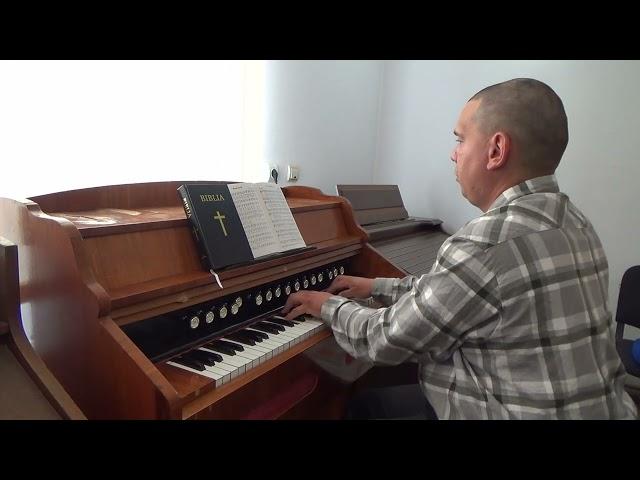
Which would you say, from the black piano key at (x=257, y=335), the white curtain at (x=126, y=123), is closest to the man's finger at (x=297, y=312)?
the black piano key at (x=257, y=335)

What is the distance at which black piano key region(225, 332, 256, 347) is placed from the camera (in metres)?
1.17

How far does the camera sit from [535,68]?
9.07ft

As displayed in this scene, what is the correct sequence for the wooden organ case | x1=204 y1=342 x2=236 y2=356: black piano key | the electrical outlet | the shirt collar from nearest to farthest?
1. the wooden organ case
2. the shirt collar
3. x1=204 y1=342 x2=236 y2=356: black piano key
4. the electrical outlet

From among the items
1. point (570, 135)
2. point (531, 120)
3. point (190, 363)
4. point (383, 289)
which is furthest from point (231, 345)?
point (570, 135)

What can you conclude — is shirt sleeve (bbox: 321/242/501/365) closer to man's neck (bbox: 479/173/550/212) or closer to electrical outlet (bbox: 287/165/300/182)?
man's neck (bbox: 479/173/550/212)

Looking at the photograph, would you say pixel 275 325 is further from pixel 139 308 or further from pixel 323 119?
pixel 323 119

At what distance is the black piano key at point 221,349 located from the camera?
1097 millimetres

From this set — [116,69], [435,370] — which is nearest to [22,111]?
[116,69]

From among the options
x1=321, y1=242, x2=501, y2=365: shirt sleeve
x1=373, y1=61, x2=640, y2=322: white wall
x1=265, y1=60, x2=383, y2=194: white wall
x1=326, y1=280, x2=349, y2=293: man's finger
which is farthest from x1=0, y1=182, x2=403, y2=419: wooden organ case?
x1=373, y1=61, x2=640, y2=322: white wall

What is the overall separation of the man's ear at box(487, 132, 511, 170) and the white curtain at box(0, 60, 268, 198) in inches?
56.2

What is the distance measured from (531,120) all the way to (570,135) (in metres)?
2.01

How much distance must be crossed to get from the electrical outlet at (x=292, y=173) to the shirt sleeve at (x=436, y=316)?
1.65m

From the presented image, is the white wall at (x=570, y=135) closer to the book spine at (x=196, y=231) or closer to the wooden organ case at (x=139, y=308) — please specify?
the wooden organ case at (x=139, y=308)

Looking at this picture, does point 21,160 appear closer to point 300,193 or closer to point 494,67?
point 300,193
